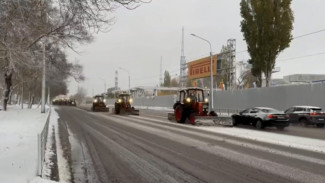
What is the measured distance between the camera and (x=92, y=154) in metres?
13.6

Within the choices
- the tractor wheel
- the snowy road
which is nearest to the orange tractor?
the tractor wheel

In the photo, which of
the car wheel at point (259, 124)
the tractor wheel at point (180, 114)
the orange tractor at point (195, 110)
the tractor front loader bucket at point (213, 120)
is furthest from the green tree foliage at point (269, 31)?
the car wheel at point (259, 124)

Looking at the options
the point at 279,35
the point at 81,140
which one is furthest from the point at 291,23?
the point at 81,140

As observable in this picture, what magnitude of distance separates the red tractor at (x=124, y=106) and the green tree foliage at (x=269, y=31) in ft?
43.8

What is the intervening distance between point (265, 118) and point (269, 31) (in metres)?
18.5

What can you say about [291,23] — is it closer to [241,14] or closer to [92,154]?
[241,14]

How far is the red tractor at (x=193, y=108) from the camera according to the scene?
26.9 metres

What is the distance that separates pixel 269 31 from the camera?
41.2m

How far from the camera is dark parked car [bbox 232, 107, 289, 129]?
24625 millimetres

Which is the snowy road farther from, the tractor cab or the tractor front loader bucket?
the tractor cab

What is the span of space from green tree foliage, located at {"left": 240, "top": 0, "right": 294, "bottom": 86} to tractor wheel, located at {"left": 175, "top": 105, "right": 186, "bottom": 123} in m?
15.0

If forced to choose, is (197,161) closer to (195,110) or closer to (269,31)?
(195,110)

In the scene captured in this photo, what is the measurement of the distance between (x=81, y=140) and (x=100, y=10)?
8.66 metres

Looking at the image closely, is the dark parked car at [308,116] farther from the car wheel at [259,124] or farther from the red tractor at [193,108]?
the red tractor at [193,108]
